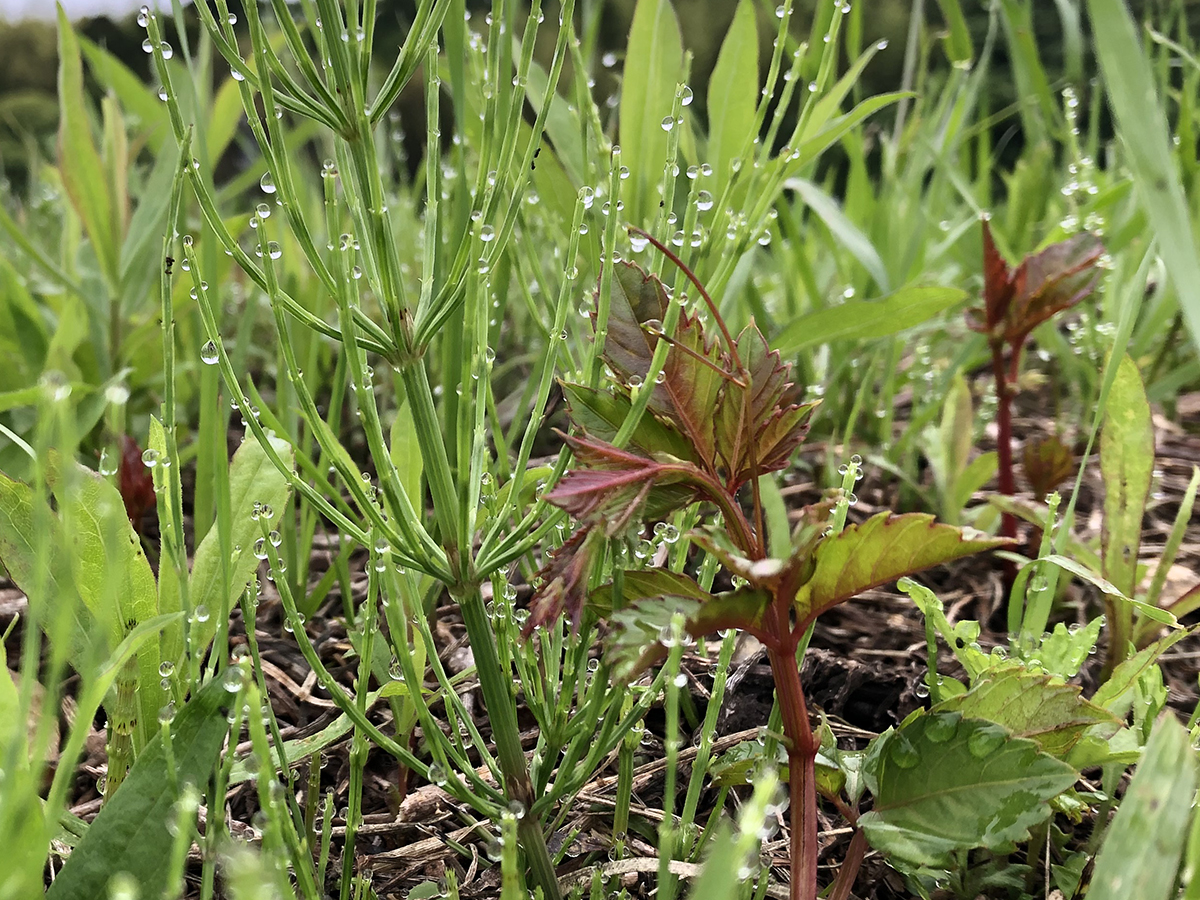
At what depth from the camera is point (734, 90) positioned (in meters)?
1.07

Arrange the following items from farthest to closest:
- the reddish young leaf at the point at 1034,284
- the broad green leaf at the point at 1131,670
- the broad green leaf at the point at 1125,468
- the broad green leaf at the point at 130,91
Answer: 1. the broad green leaf at the point at 130,91
2. the reddish young leaf at the point at 1034,284
3. the broad green leaf at the point at 1125,468
4. the broad green leaf at the point at 1131,670

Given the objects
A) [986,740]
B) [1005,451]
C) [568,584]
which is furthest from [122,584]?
[1005,451]

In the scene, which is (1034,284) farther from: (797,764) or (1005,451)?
(797,764)

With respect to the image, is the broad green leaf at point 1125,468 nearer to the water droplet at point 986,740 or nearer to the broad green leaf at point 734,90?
the water droplet at point 986,740

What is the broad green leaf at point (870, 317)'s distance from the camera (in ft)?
Answer: 3.12

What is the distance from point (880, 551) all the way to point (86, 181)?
1.36m

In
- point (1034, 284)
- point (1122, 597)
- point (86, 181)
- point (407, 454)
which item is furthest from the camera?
point (86, 181)

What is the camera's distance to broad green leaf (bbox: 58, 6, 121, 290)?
1321 mm

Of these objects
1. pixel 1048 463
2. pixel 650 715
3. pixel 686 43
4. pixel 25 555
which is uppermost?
pixel 686 43

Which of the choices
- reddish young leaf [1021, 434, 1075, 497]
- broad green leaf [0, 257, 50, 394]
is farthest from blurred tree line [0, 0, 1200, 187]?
reddish young leaf [1021, 434, 1075, 497]

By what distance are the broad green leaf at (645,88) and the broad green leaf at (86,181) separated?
2.73ft

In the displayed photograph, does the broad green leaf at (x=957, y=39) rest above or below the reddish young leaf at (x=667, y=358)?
above

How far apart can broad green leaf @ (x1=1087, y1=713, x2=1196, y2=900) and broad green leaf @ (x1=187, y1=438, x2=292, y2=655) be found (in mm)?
567

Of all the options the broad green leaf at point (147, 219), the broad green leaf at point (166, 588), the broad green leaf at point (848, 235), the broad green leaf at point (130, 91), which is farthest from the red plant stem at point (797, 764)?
the broad green leaf at point (130, 91)
